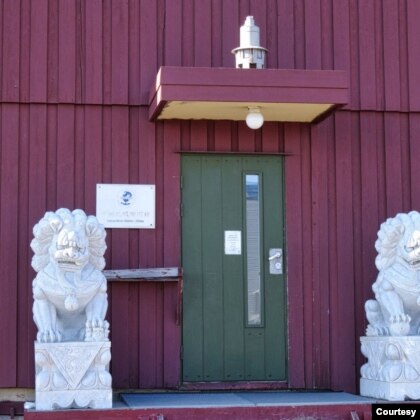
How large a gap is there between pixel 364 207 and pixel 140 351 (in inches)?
90.9

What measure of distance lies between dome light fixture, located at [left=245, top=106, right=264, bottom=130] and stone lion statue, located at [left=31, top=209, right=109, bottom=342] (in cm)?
151

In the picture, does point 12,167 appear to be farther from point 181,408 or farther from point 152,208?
point 181,408

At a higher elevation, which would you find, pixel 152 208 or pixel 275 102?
pixel 275 102

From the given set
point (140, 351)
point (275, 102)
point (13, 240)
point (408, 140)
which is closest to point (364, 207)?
point (408, 140)

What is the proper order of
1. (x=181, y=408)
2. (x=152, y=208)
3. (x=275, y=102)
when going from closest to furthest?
1. (x=181, y=408)
2. (x=275, y=102)
3. (x=152, y=208)

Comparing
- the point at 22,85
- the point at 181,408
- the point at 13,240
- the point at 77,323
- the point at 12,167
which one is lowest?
the point at 181,408

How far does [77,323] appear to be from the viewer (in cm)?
783

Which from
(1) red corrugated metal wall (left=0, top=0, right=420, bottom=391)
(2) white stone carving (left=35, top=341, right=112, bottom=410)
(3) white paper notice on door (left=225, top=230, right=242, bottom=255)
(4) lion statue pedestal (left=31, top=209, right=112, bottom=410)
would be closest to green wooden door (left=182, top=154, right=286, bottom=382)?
(3) white paper notice on door (left=225, top=230, right=242, bottom=255)

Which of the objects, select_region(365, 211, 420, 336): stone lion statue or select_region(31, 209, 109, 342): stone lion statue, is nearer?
select_region(31, 209, 109, 342): stone lion statue

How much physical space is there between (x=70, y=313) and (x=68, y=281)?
262 millimetres

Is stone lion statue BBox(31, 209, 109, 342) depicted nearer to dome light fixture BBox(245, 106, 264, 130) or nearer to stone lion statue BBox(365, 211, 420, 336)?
dome light fixture BBox(245, 106, 264, 130)

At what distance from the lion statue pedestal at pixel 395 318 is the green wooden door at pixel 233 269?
0.87m

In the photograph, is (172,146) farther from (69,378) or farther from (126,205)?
(69,378)

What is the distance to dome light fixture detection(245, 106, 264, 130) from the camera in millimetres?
8398
